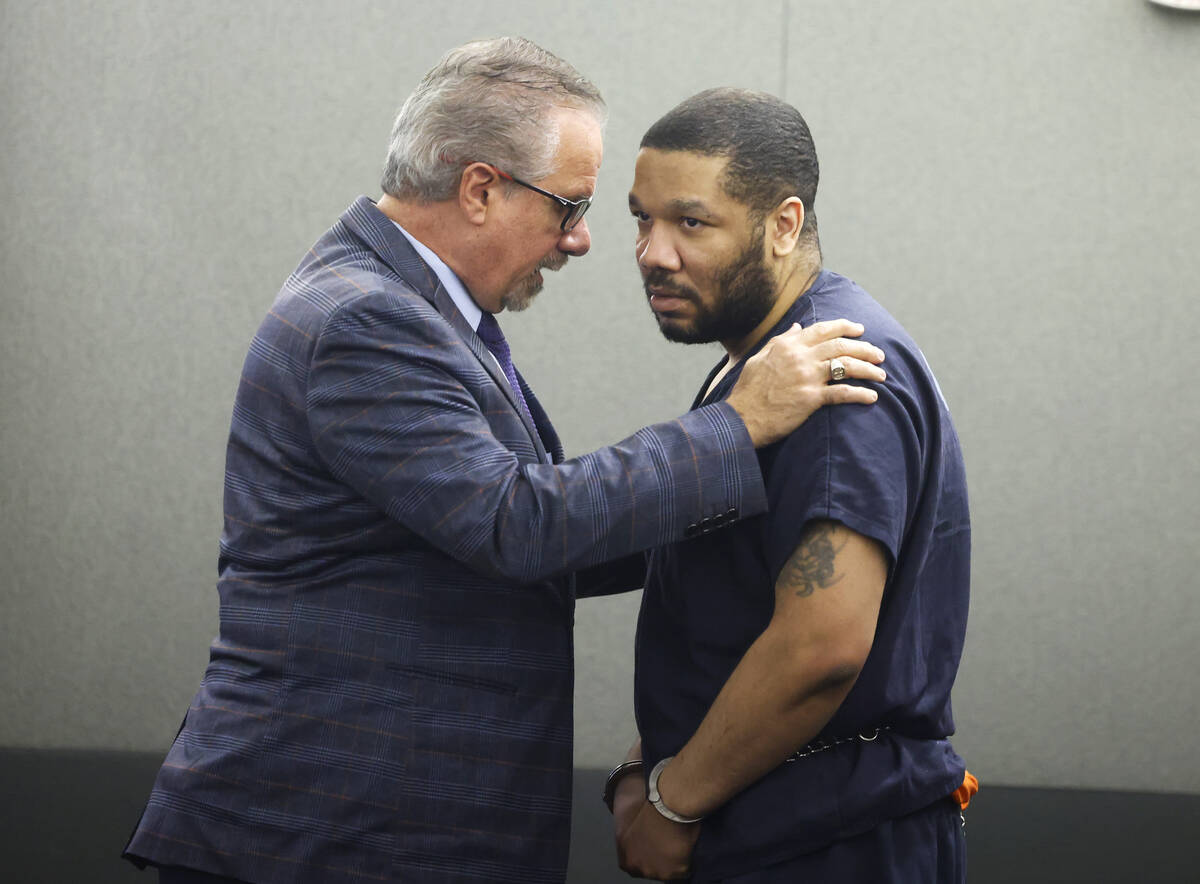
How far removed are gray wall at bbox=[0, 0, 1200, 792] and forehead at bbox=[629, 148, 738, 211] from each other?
196 centimetres

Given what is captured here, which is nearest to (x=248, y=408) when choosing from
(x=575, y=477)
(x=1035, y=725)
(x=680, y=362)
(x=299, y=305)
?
(x=299, y=305)

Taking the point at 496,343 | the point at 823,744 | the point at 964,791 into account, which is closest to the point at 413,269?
the point at 496,343

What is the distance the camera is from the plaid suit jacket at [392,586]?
1.21 meters

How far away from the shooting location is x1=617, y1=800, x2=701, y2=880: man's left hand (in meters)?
1.30

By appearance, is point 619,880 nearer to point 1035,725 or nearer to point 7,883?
point 1035,725

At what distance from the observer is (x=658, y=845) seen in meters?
1.31

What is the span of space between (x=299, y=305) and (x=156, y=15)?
8.11 feet

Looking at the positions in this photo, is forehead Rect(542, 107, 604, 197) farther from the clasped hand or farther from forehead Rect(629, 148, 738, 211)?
the clasped hand

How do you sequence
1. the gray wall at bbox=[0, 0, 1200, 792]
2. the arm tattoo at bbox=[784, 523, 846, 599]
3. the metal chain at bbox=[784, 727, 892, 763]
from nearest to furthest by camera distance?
the arm tattoo at bbox=[784, 523, 846, 599]
the metal chain at bbox=[784, 727, 892, 763]
the gray wall at bbox=[0, 0, 1200, 792]

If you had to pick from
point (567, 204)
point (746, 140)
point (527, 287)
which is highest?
point (746, 140)

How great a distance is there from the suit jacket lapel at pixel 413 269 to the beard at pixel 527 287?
0.12m

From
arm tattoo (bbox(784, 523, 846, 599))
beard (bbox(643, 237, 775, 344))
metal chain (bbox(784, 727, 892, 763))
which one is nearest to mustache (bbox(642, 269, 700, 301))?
beard (bbox(643, 237, 775, 344))

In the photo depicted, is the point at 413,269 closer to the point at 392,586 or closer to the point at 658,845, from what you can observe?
the point at 392,586

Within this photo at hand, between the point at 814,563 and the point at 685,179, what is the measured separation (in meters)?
0.48
